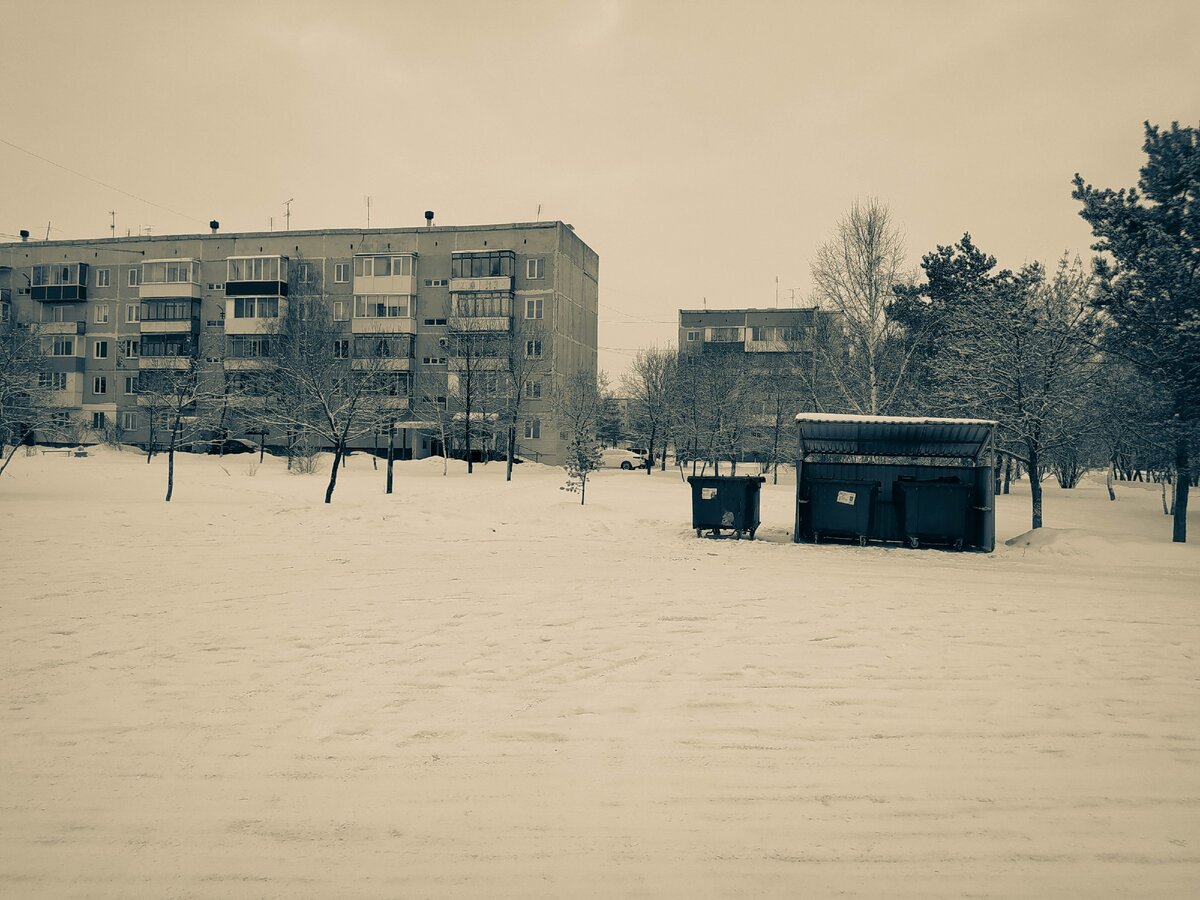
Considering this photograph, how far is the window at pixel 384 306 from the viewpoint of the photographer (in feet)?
162

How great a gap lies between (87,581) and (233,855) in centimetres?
742

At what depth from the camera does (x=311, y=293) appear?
164 ft

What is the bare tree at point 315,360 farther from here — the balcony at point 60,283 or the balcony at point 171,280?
the balcony at point 60,283

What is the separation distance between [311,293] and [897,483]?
1792 inches

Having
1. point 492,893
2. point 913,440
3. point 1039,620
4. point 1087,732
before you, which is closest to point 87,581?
point 492,893

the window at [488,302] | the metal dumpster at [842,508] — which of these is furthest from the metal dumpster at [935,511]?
the window at [488,302]

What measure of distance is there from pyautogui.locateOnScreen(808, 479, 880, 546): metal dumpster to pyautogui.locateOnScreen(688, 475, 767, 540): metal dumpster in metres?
1.19

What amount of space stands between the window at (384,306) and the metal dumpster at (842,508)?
40.1 metres

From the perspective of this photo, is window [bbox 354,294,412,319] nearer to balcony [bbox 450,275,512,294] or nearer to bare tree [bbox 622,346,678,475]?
balcony [bbox 450,275,512,294]

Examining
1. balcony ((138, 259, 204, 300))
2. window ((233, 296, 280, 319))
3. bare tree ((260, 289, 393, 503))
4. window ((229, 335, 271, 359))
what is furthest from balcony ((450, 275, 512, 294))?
balcony ((138, 259, 204, 300))

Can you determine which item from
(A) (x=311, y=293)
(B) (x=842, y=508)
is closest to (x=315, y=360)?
(A) (x=311, y=293)

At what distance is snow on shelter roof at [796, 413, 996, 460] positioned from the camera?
14.9 metres

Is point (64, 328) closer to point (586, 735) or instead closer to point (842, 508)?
point (842, 508)

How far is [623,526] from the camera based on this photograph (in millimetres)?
16781
